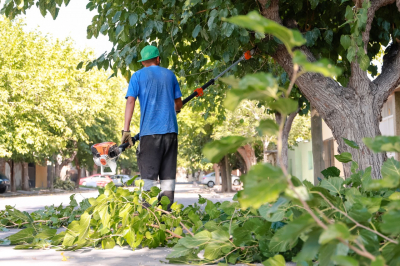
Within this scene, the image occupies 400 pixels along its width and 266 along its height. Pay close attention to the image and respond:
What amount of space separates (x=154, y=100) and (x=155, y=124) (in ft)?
0.86

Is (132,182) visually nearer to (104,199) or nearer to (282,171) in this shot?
(104,199)

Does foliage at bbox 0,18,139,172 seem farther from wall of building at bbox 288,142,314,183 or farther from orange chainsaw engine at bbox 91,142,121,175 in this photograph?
orange chainsaw engine at bbox 91,142,121,175

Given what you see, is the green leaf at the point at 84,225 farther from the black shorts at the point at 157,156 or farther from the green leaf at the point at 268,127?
the green leaf at the point at 268,127

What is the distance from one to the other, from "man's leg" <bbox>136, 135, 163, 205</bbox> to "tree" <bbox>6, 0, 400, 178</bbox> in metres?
1.23

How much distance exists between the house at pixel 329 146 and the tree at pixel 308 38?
135 cm

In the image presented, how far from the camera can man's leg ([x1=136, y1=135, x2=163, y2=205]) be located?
4672 mm

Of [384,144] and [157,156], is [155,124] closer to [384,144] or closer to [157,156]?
[157,156]

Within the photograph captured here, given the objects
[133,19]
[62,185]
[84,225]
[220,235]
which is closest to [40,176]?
[62,185]

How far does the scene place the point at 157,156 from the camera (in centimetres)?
473

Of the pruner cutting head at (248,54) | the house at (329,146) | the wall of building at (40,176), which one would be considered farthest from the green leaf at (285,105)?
the wall of building at (40,176)

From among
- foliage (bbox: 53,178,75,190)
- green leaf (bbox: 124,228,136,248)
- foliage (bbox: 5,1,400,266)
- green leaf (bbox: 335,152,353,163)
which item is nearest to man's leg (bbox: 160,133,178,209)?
foliage (bbox: 5,1,400,266)

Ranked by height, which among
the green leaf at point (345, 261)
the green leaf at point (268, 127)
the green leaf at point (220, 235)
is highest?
the green leaf at point (268, 127)

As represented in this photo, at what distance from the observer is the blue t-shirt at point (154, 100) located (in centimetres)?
478

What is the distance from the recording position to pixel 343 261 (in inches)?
46.6
